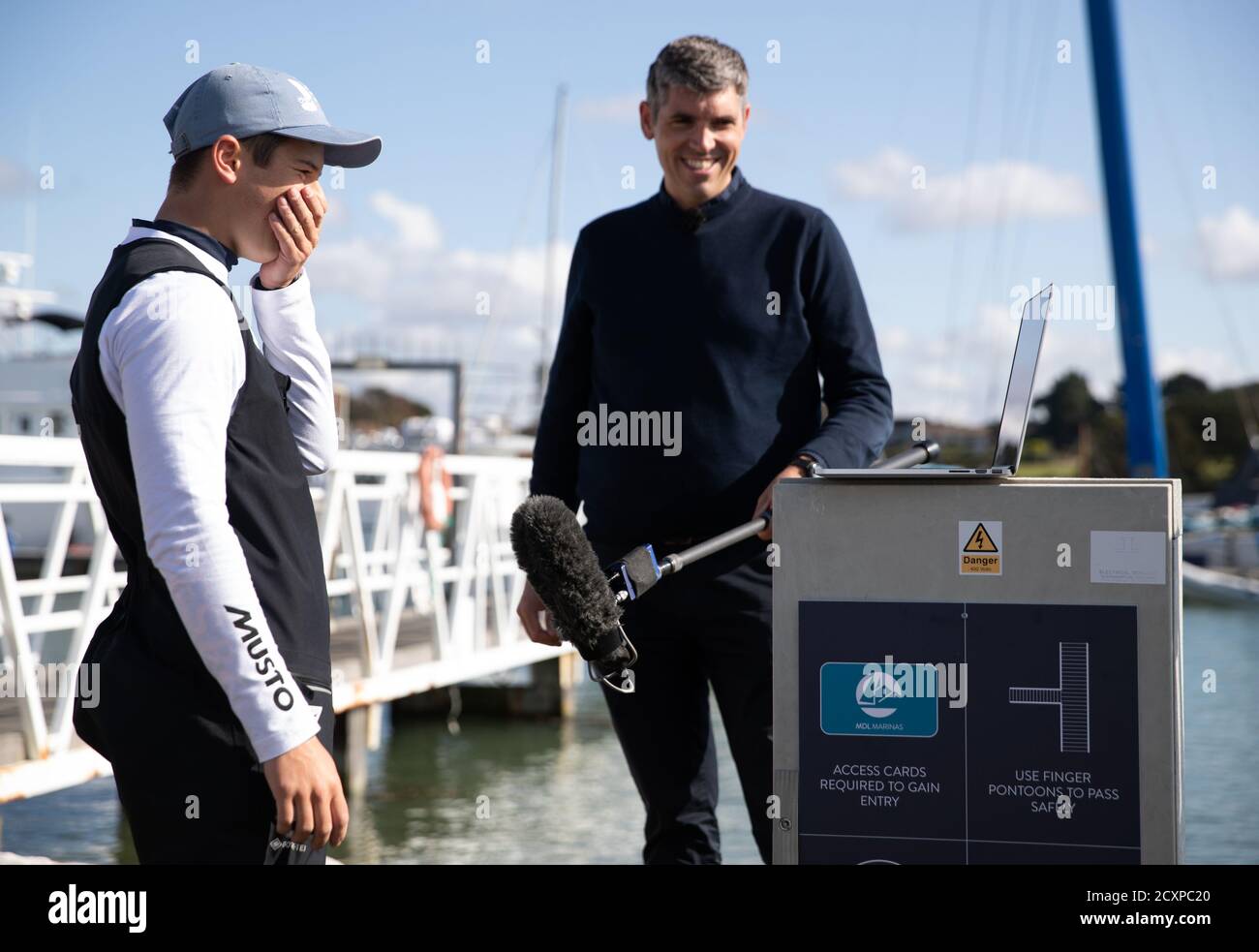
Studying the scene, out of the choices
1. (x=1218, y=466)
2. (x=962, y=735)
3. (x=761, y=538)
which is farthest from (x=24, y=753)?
(x=1218, y=466)

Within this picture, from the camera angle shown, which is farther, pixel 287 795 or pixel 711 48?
pixel 711 48

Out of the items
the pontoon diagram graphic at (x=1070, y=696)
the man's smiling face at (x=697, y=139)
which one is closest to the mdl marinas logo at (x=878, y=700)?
the pontoon diagram graphic at (x=1070, y=696)

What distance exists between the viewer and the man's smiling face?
2.82m

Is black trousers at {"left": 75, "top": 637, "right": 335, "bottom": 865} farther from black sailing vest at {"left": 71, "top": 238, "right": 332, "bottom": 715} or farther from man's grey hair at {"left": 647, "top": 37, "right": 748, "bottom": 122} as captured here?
man's grey hair at {"left": 647, "top": 37, "right": 748, "bottom": 122}

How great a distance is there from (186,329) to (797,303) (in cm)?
135

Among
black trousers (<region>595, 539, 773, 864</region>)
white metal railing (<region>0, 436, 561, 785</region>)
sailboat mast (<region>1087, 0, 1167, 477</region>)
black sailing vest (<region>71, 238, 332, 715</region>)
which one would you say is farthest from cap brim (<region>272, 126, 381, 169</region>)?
sailboat mast (<region>1087, 0, 1167, 477</region>)

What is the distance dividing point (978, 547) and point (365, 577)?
7.86 metres

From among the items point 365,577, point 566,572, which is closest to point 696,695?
point 566,572

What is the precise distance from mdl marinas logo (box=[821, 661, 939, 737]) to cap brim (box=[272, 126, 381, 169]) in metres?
1.04

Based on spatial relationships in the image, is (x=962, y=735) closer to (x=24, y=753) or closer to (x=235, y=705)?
(x=235, y=705)

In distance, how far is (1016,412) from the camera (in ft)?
7.00

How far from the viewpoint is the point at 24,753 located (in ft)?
19.4

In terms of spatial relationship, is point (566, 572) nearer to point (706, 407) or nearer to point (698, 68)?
point (706, 407)
